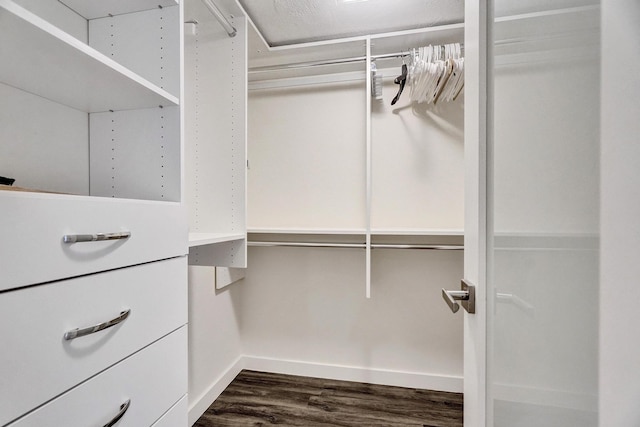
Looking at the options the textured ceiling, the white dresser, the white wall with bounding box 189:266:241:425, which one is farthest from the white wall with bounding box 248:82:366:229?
the white dresser

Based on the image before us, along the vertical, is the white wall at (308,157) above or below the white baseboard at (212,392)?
above

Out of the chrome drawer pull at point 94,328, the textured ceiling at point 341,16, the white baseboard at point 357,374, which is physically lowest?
the white baseboard at point 357,374

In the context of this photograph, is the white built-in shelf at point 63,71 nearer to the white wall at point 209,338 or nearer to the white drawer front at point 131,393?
the white drawer front at point 131,393

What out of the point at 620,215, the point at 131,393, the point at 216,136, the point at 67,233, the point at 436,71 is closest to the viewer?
the point at 620,215

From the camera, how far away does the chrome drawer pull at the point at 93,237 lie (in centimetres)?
55

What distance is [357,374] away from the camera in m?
2.03

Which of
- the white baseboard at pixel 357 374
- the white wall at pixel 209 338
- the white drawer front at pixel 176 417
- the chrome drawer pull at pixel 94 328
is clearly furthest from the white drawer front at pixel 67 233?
the white baseboard at pixel 357 374

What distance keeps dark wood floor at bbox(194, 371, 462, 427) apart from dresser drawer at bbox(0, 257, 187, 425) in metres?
1.22

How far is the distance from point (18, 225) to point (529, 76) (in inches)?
34.4

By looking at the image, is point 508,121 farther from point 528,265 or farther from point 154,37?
point 154,37

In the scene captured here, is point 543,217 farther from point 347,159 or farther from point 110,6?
point 347,159

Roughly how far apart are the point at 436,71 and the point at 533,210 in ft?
4.71

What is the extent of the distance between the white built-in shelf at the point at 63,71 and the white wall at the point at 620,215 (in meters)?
0.83

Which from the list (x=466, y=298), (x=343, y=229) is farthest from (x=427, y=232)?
(x=466, y=298)
